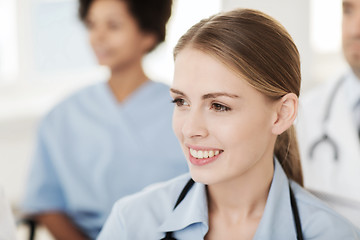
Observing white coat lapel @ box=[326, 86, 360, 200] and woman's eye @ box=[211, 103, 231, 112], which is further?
white coat lapel @ box=[326, 86, 360, 200]

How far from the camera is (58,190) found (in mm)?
1722

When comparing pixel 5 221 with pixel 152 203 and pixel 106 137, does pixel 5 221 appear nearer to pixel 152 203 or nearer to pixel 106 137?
pixel 152 203

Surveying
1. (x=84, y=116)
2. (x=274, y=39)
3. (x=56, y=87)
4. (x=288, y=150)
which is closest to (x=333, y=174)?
(x=288, y=150)

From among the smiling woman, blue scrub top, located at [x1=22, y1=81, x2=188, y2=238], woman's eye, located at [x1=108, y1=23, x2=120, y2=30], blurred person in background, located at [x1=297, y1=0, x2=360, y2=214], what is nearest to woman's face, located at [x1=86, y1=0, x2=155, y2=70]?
woman's eye, located at [x1=108, y1=23, x2=120, y2=30]

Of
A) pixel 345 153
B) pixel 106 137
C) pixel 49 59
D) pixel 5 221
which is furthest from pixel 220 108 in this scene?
pixel 49 59

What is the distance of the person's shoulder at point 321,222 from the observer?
98 centimetres

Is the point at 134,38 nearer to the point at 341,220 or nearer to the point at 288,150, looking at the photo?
the point at 288,150

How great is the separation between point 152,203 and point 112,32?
0.79 meters

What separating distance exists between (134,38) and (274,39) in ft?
2.82

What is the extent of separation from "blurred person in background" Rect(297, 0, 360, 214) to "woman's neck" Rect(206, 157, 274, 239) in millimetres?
423

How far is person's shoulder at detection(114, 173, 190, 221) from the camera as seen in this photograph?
104cm

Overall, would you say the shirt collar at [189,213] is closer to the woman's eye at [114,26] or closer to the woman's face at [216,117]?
the woman's face at [216,117]

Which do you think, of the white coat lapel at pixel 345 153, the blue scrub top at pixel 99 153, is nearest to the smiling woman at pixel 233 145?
the white coat lapel at pixel 345 153

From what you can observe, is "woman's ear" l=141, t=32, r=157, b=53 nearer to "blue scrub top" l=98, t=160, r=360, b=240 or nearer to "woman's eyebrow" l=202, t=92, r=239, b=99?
"blue scrub top" l=98, t=160, r=360, b=240
